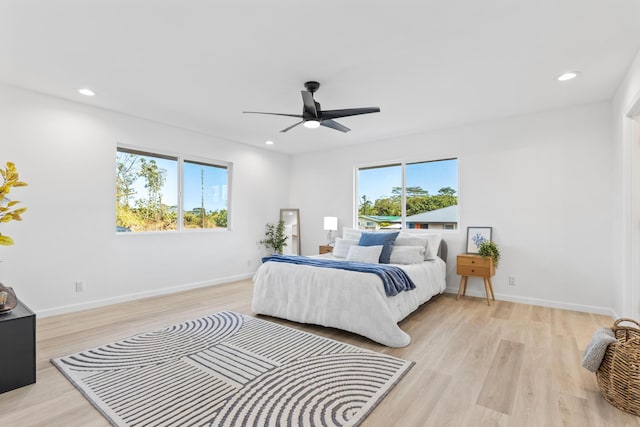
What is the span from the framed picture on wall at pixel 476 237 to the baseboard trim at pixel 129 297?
153 inches

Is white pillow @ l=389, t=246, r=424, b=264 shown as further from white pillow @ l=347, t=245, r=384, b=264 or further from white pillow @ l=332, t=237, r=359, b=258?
white pillow @ l=332, t=237, r=359, b=258

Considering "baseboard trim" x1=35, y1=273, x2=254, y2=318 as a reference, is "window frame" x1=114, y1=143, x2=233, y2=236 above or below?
above

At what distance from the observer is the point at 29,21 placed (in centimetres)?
230

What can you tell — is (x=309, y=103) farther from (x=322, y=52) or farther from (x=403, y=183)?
(x=403, y=183)

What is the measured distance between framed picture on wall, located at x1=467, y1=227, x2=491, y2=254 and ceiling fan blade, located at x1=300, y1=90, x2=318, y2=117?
296 centimetres

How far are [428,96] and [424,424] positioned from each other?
322 centimetres

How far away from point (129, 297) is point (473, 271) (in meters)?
4.68

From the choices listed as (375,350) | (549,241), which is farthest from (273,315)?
(549,241)

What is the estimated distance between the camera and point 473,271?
427 centimetres

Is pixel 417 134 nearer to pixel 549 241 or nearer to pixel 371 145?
pixel 371 145

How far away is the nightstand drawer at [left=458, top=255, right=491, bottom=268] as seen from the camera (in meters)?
4.18

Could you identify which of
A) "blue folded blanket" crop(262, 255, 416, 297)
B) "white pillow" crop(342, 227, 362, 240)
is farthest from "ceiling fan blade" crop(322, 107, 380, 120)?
"white pillow" crop(342, 227, 362, 240)

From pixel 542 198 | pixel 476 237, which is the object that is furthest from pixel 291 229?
pixel 542 198

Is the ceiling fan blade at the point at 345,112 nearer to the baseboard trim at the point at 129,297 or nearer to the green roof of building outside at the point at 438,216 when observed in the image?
the green roof of building outside at the point at 438,216
